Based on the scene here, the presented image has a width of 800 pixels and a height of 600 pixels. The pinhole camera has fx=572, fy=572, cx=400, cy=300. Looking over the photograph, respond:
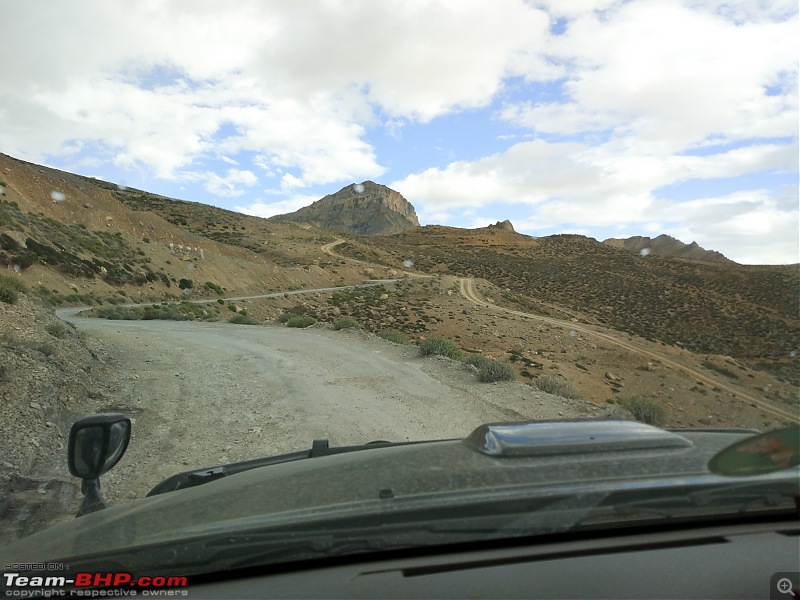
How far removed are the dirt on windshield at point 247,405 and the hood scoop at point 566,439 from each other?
4.28m

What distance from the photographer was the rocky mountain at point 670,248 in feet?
392

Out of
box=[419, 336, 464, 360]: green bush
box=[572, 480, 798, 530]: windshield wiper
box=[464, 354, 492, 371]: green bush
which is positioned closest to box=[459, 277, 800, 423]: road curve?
box=[464, 354, 492, 371]: green bush

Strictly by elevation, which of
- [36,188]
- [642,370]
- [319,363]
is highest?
[36,188]

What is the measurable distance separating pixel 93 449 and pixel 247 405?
6333 mm

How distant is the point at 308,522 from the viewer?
1.93m

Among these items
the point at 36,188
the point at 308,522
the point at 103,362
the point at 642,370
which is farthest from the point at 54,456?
the point at 36,188

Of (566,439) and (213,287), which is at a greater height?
(213,287)

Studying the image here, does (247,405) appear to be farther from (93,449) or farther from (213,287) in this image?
(213,287)

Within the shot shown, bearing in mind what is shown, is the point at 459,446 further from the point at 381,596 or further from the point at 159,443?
the point at 159,443

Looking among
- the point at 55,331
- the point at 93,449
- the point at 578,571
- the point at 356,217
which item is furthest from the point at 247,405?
the point at 356,217

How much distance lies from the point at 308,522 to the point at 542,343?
90.8ft

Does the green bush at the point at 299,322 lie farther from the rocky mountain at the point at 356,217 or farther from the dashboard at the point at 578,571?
the rocky mountain at the point at 356,217

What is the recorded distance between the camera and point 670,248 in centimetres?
13238

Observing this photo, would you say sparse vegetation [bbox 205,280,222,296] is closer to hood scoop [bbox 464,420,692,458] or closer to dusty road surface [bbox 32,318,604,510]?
dusty road surface [bbox 32,318,604,510]
